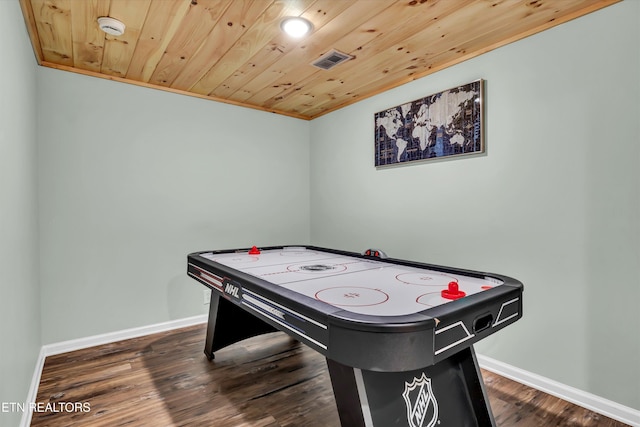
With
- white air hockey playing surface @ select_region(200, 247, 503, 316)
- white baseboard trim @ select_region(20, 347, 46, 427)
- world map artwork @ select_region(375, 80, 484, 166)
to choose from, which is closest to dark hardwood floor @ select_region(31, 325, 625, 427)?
white baseboard trim @ select_region(20, 347, 46, 427)

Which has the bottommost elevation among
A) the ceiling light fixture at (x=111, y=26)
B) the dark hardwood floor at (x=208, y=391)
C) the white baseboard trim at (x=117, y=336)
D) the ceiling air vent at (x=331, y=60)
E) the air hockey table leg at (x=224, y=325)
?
the dark hardwood floor at (x=208, y=391)

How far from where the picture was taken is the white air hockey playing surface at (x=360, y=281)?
1.33 metres

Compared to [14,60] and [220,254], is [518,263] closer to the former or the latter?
[220,254]

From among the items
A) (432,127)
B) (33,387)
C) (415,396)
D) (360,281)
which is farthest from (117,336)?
(432,127)

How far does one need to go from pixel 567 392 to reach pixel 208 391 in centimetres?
213

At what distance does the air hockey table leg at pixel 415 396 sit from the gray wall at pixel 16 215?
1284 mm

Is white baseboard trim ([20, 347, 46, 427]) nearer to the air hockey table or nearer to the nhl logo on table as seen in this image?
the air hockey table

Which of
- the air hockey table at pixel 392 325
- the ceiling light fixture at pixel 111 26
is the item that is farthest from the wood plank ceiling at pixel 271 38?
the air hockey table at pixel 392 325

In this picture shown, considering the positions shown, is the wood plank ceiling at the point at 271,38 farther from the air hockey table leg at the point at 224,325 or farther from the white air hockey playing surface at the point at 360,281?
the air hockey table leg at the point at 224,325

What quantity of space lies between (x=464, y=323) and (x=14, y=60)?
7.54 ft

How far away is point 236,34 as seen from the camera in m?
2.12

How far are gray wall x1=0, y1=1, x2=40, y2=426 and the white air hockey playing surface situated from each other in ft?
3.41

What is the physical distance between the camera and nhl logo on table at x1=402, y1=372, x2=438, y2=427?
1.35 meters

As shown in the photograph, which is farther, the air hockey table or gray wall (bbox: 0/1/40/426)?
gray wall (bbox: 0/1/40/426)
